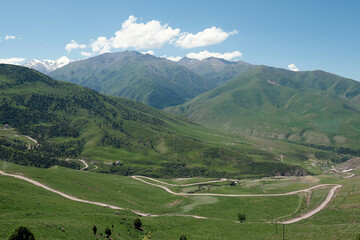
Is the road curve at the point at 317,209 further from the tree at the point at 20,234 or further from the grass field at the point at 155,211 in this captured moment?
the tree at the point at 20,234

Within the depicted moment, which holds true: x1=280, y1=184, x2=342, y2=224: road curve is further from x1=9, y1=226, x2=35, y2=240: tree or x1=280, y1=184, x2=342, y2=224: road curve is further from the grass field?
x1=9, y1=226, x2=35, y2=240: tree

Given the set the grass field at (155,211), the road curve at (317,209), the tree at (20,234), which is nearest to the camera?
the tree at (20,234)

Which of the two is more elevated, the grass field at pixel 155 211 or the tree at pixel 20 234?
the tree at pixel 20 234

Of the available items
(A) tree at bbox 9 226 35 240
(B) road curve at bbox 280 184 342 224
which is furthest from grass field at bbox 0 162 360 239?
(A) tree at bbox 9 226 35 240

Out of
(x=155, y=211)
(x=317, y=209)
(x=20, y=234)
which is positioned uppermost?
(x=20, y=234)

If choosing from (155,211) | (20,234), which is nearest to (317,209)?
(155,211)

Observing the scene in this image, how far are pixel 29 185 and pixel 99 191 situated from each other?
36119 millimetres

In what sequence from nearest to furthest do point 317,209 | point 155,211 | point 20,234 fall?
point 20,234
point 317,209
point 155,211

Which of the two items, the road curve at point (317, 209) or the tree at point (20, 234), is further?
the road curve at point (317, 209)

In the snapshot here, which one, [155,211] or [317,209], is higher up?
[317,209]

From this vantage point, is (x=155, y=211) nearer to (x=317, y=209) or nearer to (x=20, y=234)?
(x=317, y=209)

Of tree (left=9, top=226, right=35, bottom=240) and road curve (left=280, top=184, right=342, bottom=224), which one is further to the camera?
road curve (left=280, top=184, right=342, bottom=224)

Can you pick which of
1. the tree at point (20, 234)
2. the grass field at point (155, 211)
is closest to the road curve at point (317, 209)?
the grass field at point (155, 211)

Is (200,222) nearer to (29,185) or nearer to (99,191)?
(99,191)
